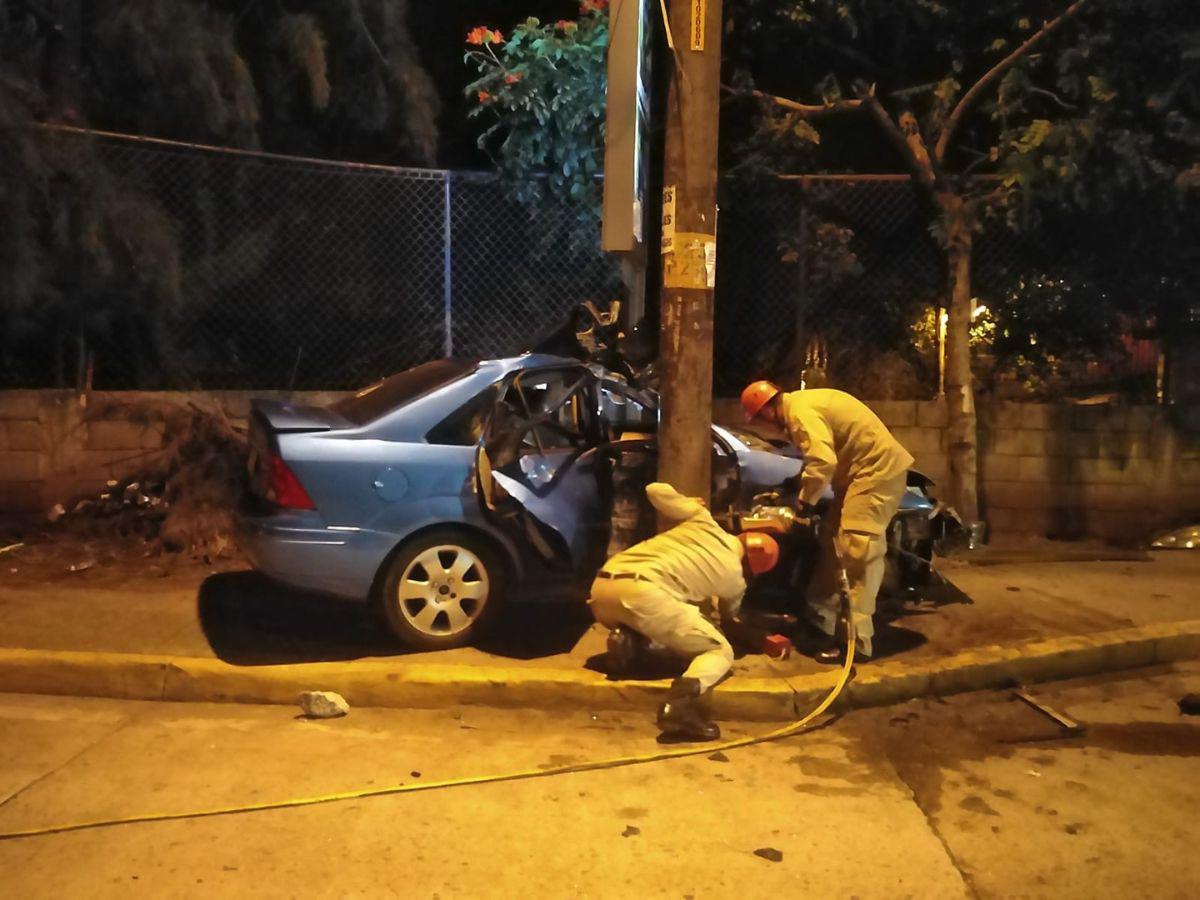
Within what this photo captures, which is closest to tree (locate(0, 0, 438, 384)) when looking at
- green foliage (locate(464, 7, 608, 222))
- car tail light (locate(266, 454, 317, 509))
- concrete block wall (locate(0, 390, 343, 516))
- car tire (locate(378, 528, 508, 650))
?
concrete block wall (locate(0, 390, 343, 516))

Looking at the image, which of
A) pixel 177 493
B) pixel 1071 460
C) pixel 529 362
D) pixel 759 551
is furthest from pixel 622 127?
pixel 1071 460

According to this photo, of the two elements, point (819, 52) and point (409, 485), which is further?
point (819, 52)

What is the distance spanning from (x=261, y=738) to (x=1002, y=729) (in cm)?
340

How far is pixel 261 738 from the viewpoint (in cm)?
531

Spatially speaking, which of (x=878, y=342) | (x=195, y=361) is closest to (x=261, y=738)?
(x=195, y=361)

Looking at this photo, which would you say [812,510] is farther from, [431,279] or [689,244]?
[431,279]

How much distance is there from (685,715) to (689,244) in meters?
2.31

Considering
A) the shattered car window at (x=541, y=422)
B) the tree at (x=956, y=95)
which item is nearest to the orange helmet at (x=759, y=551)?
the shattered car window at (x=541, y=422)

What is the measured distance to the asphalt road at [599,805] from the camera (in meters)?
4.02

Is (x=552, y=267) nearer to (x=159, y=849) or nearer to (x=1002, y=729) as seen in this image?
(x=1002, y=729)

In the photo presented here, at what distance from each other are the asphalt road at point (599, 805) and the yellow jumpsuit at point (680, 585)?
1.44 feet

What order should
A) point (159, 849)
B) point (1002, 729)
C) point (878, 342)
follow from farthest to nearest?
1. point (878, 342)
2. point (1002, 729)
3. point (159, 849)

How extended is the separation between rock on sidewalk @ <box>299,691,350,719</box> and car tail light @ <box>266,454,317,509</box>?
94 centimetres

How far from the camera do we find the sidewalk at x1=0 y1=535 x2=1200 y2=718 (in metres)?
5.77
